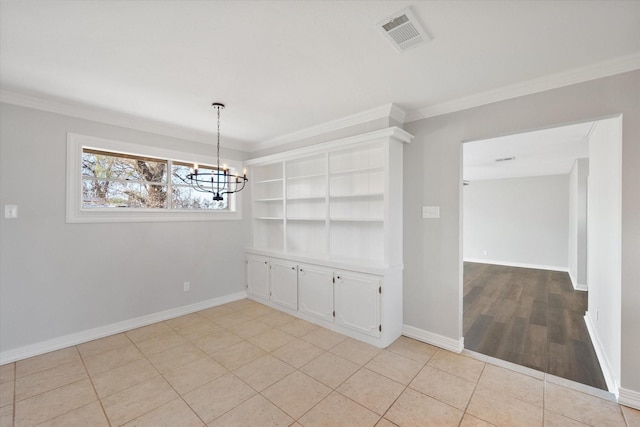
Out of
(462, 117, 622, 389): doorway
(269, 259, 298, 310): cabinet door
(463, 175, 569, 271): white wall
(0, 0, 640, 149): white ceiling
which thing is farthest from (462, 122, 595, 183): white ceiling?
(269, 259, 298, 310): cabinet door

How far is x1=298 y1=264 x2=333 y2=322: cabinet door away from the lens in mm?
3357

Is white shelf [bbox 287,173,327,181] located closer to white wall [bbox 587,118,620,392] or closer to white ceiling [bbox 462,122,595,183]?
white ceiling [bbox 462,122,595,183]

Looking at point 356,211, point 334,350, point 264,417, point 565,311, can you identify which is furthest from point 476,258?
point 264,417

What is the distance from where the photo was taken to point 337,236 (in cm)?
373

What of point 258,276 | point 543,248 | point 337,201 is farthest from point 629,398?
point 543,248

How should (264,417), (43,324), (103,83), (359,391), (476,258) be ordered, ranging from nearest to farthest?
1. (264,417)
2. (359,391)
3. (103,83)
4. (43,324)
5. (476,258)

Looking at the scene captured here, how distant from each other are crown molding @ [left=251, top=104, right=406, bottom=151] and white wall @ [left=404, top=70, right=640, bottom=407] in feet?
1.08

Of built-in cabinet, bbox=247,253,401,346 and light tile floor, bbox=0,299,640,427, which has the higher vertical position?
built-in cabinet, bbox=247,253,401,346

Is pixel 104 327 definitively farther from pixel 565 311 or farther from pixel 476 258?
pixel 476 258

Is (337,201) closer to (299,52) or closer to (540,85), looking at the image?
(299,52)

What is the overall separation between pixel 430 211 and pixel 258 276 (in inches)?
109

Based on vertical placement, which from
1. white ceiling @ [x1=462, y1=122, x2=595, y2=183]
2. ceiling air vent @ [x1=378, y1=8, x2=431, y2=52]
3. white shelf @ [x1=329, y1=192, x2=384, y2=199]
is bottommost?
white shelf @ [x1=329, y1=192, x2=384, y2=199]

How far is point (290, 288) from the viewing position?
3.82 m

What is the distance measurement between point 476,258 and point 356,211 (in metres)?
6.80
